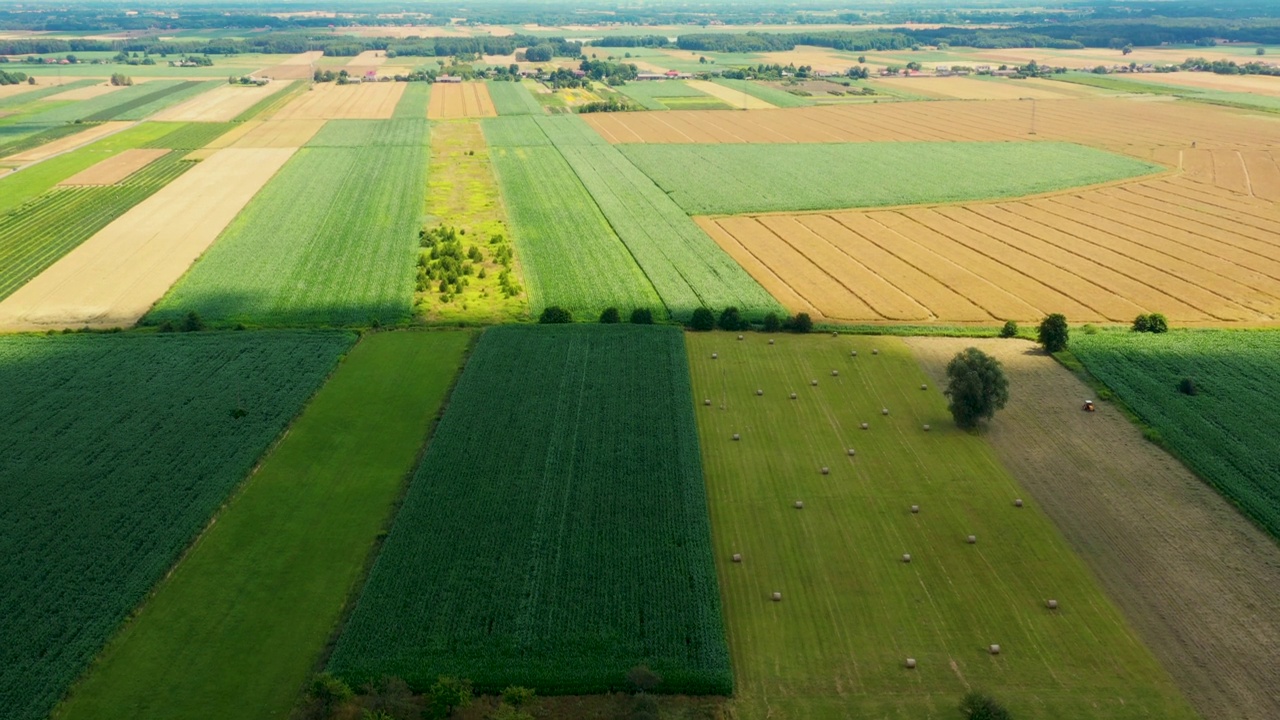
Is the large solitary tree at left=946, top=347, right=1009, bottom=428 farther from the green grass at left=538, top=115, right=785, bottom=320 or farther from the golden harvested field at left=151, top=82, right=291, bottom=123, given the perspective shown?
the golden harvested field at left=151, top=82, right=291, bottom=123

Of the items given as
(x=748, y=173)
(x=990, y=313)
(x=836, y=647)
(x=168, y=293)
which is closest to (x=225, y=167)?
(x=168, y=293)

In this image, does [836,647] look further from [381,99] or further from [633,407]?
[381,99]

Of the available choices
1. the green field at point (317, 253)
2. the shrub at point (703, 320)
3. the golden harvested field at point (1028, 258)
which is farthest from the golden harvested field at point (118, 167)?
the shrub at point (703, 320)

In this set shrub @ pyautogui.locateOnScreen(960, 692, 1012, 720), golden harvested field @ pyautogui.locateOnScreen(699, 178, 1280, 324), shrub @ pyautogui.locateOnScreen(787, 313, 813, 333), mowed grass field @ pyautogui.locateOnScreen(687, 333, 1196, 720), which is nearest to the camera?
shrub @ pyautogui.locateOnScreen(960, 692, 1012, 720)

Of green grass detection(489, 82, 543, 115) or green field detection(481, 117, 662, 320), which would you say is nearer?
green field detection(481, 117, 662, 320)

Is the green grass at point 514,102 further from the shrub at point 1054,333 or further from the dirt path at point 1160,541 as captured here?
the dirt path at point 1160,541

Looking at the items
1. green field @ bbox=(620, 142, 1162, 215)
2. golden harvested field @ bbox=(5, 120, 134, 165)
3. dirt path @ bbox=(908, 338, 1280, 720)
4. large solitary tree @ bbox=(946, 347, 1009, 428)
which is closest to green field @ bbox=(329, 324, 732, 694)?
large solitary tree @ bbox=(946, 347, 1009, 428)
